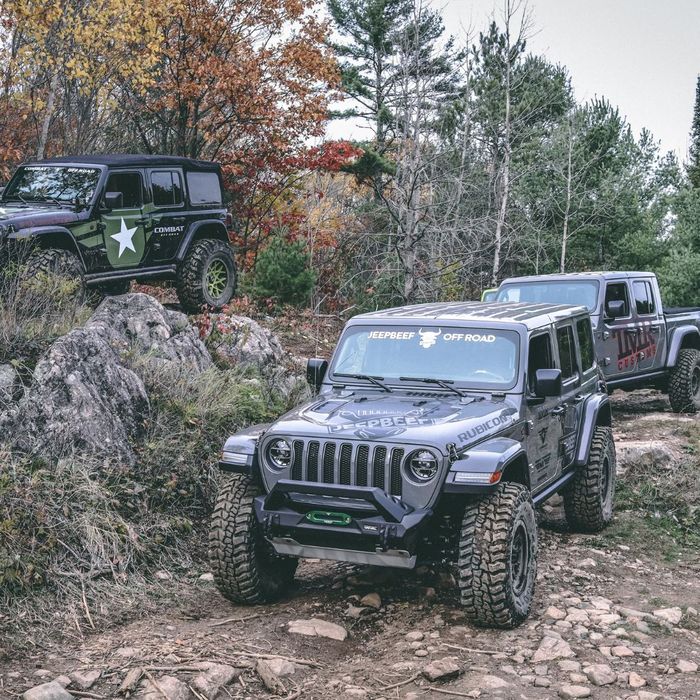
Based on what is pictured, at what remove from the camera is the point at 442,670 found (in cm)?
459

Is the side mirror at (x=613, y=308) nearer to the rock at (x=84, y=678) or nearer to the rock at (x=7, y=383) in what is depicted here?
the rock at (x=7, y=383)

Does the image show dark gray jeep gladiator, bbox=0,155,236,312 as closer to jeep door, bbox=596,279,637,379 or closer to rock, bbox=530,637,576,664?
jeep door, bbox=596,279,637,379

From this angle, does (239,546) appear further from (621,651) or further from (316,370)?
(621,651)

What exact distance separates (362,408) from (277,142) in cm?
1312

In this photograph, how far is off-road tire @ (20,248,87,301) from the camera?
350 inches

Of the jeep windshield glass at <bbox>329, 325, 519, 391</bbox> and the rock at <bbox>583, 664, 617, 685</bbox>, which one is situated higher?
the jeep windshield glass at <bbox>329, 325, 519, 391</bbox>

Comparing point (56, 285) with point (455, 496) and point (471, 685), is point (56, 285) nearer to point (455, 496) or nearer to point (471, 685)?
point (455, 496)

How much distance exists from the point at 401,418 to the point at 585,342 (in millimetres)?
2922

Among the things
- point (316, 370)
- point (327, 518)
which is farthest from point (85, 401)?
point (327, 518)

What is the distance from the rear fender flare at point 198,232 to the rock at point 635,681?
318 inches

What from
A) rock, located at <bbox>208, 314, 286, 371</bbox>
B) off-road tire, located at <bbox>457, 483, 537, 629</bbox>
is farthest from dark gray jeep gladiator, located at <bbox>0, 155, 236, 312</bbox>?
off-road tire, located at <bbox>457, 483, 537, 629</bbox>

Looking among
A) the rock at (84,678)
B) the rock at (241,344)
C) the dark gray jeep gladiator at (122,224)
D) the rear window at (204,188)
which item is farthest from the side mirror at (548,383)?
the rear window at (204,188)

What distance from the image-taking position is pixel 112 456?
22.5ft

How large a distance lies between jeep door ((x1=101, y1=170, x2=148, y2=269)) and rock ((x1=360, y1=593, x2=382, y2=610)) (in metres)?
6.02
